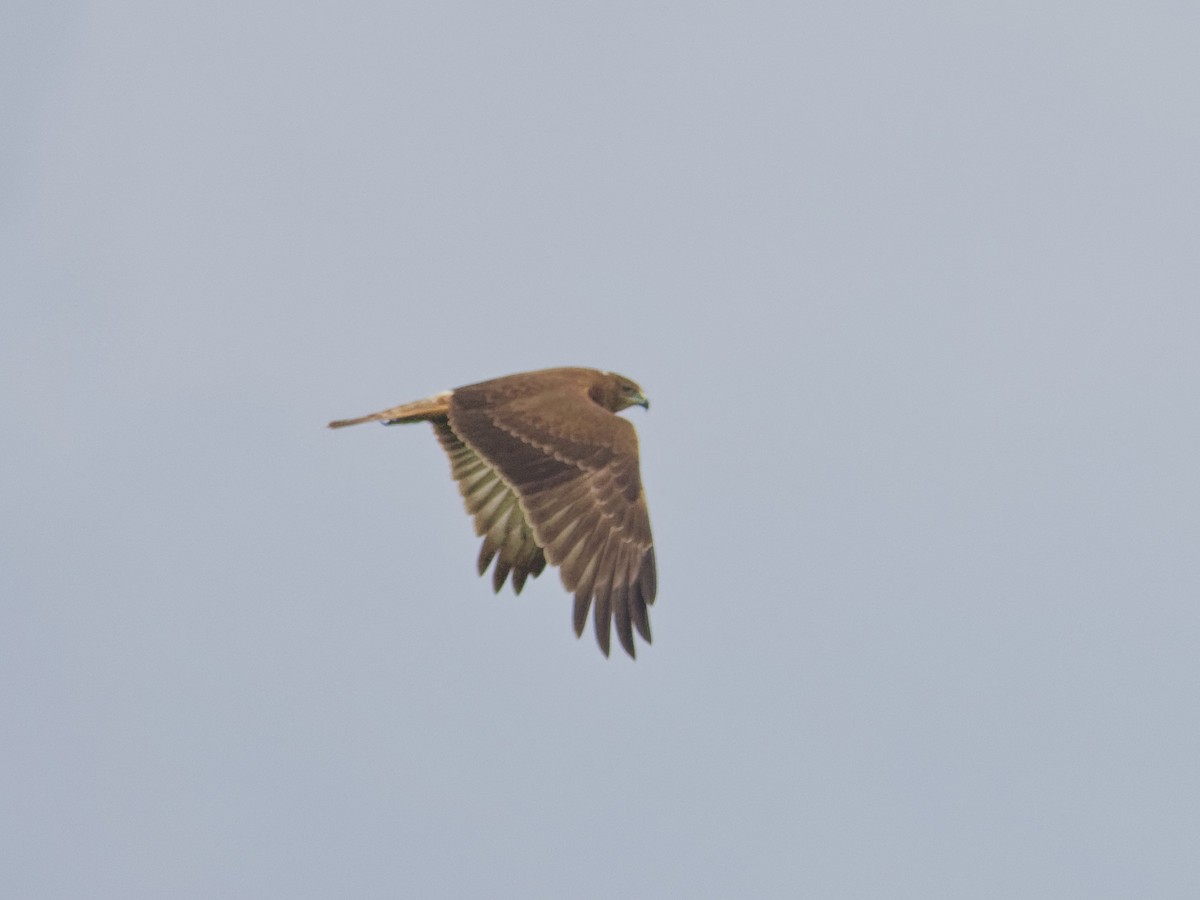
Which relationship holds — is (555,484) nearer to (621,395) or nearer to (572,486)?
(572,486)

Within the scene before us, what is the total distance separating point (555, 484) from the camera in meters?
13.5

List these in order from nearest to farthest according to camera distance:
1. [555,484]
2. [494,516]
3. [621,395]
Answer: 1. [555,484]
2. [494,516]
3. [621,395]

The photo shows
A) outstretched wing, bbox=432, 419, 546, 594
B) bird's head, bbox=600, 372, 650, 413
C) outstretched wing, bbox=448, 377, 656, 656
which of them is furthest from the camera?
bird's head, bbox=600, 372, 650, 413

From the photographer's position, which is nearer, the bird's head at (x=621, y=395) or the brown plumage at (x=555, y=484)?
the brown plumage at (x=555, y=484)

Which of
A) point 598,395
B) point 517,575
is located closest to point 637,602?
point 517,575

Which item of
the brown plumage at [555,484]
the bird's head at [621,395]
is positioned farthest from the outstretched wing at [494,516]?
the bird's head at [621,395]

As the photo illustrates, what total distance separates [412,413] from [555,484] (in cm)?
134

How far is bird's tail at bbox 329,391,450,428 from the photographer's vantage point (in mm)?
14305

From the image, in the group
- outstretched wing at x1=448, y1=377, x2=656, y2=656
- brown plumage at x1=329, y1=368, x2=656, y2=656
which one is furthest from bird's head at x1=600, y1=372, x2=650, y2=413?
outstretched wing at x1=448, y1=377, x2=656, y2=656

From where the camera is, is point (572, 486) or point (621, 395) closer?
point (572, 486)

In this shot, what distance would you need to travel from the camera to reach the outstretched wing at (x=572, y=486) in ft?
43.2

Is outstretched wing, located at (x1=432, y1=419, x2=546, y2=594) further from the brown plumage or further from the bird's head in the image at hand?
the bird's head

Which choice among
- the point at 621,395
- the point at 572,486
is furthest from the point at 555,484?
the point at 621,395

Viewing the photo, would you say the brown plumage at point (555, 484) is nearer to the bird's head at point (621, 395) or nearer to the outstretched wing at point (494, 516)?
the outstretched wing at point (494, 516)
